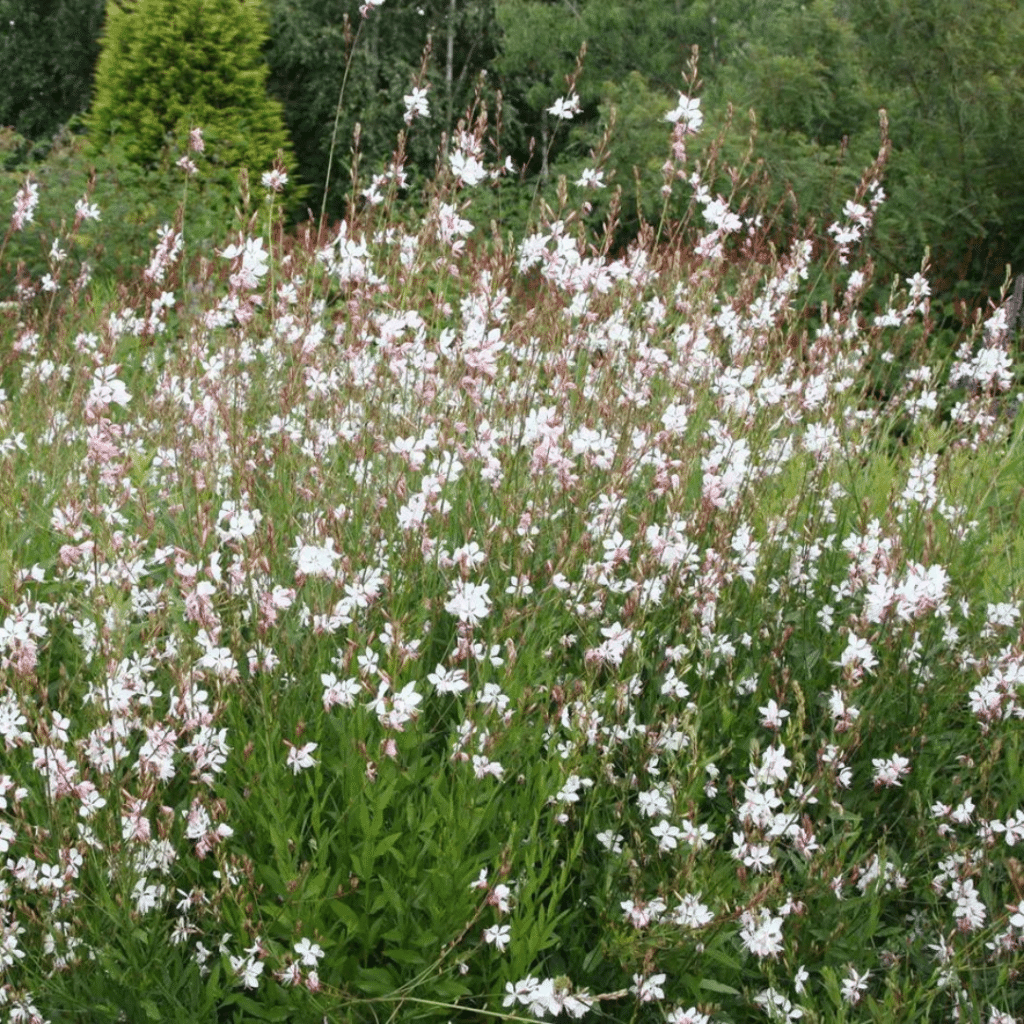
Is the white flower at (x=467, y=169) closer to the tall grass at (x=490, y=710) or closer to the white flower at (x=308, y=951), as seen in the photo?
the tall grass at (x=490, y=710)

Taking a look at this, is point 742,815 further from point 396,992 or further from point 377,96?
point 377,96

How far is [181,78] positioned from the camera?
36.6 feet

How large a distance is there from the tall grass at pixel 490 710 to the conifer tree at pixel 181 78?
8.20m

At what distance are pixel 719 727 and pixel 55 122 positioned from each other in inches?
661

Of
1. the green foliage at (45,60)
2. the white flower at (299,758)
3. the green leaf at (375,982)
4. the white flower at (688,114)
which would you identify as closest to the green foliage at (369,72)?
the green foliage at (45,60)

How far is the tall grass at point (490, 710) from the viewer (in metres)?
2.07

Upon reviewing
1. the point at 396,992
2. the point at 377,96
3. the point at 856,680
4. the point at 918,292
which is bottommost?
the point at 396,992

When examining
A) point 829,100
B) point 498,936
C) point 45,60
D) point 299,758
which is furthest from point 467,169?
point 45,60

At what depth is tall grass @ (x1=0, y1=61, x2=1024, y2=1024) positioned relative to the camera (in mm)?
2072

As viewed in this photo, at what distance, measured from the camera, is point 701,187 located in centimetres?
366

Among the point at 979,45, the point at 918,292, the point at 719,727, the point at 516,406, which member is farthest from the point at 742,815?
the point at 979,45

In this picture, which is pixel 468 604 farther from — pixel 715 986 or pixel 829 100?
pixel 829 100

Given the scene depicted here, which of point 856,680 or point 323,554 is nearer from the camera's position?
point 323,554

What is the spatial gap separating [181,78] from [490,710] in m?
10.3
